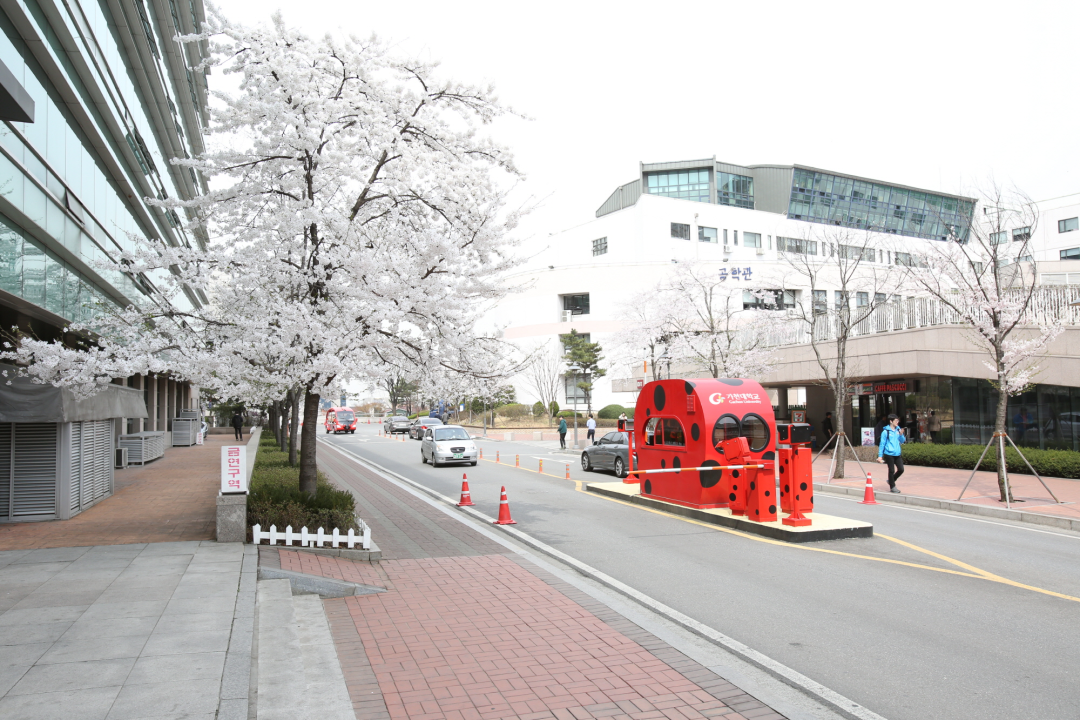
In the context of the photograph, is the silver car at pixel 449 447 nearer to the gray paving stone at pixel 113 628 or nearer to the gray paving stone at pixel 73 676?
Answer: the gray paving stone at pixel 113 628

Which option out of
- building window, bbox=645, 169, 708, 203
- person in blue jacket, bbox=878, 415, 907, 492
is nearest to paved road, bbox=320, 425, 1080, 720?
person in blue jacket, bbox=878, 415, 907, 492

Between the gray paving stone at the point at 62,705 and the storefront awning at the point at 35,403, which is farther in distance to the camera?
the storefront awning at the point at 35,403

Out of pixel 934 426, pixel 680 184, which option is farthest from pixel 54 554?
pixel 680 184

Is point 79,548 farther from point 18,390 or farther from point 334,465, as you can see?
point 334,465

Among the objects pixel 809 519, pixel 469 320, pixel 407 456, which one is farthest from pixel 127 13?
pixel 809 519

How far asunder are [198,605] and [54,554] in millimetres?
3895

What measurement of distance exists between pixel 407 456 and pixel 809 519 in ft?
79.2

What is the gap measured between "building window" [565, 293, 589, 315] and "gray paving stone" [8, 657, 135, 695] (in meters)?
62.0

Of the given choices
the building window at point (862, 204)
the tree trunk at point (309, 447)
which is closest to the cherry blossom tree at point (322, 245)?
the tree trunk at point (309, 447)

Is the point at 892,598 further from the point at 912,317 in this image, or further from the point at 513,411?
the point at 513,411

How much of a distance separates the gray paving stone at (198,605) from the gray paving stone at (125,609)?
84mm

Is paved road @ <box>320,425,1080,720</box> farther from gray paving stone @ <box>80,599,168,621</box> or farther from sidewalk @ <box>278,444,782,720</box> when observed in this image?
gray paving stone @ <box>80,599,168,621</box>

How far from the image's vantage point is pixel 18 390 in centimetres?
1091

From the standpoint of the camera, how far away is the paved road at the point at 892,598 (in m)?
5.41
